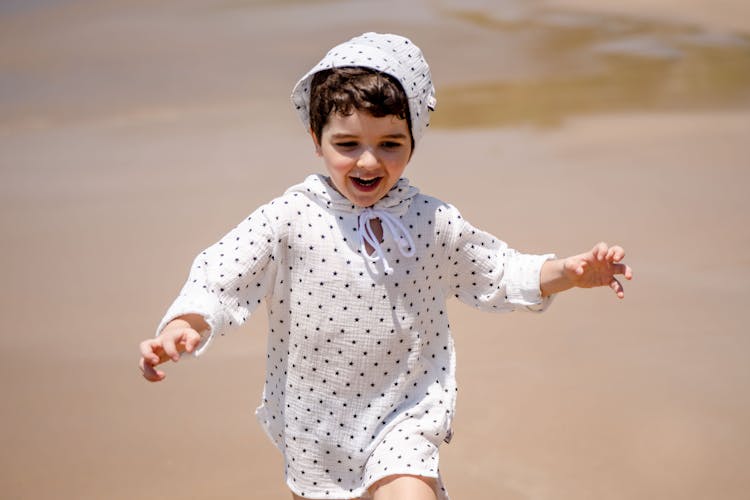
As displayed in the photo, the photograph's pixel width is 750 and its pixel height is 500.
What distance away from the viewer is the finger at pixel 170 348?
212cm

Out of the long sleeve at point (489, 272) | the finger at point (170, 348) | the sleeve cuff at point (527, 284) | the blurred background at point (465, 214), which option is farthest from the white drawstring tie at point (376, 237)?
the blurred background at point (465, 214)

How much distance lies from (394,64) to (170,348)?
77 centimetres

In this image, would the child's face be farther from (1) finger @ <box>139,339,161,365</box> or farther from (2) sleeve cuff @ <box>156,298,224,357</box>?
(1) finger @ <box>139,339,161,365</box>

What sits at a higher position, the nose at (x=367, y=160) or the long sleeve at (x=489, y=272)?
the nose at (x=367, y=160)

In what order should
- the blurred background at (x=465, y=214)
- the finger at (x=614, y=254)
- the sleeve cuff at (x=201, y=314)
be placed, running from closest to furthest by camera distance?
the sleeve cuff at (x=201, y=314)
the finger at (x=614, y=254)
the blurred background at (x=465, y=214)

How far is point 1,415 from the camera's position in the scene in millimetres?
3723

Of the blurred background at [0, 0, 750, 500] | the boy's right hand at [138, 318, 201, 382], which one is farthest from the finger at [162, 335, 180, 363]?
the blurred background at [0, 0, 750, 500]

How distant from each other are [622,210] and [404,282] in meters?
3.15

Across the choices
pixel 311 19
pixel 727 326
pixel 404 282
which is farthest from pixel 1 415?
pixel 311 19

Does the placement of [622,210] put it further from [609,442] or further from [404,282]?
[404,282]

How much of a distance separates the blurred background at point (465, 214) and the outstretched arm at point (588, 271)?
920 mm

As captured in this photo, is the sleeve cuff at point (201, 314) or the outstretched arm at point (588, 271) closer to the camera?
the sleeve cuff at point (201, 314)

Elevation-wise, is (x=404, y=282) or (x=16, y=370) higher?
(x=404, y=282)

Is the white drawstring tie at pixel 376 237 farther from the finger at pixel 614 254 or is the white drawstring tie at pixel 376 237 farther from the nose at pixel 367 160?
the finger at pixel 614 254
